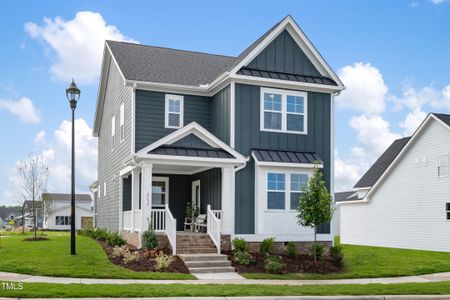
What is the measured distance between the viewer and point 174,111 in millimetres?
22641

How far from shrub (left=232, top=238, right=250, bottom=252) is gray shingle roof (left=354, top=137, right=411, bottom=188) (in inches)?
823

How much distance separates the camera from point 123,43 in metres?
26.8

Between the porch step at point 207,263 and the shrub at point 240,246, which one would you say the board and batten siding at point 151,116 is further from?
the porch step at point 207,263

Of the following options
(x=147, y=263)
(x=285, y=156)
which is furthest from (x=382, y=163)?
(x=147, y=263)

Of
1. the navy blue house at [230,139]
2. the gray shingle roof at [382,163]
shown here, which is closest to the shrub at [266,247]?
the navy blue house at [230,139]

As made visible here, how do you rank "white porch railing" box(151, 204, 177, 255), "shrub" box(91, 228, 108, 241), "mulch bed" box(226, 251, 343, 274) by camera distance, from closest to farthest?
"mulch bed" box(226, 251, 343, 274) → "white porch railing" box(151, 204, 177, 255) → "shrub" box(91, 228, 108, 241)

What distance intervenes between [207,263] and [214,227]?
225 centimetres

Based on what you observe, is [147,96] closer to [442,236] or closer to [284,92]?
[284,92]

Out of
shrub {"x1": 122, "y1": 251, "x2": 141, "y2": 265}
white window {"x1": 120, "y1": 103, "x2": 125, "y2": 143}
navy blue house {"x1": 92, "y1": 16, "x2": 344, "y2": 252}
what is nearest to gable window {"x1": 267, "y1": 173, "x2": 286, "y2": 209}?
navy blue house {"x1": 92, "y1": 16, "x2": 344, "y2": 252}

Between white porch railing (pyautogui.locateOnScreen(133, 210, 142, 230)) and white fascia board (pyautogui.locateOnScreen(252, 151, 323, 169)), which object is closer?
white porch railing (pyautogui.locateOnScreen(133, 210, 142, 230))

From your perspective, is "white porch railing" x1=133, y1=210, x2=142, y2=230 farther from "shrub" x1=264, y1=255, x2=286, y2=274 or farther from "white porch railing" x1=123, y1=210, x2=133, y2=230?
"shrub" x1=264, y1=255, x2=286, y2=274

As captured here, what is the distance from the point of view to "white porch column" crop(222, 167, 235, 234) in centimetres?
1977

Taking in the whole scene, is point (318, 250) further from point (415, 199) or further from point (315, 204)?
point (415, 199)

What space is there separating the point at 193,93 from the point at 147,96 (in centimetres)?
202
